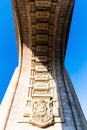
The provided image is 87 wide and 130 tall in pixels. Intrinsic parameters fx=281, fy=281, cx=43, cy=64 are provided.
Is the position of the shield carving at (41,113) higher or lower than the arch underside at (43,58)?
lower

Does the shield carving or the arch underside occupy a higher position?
the arch underside

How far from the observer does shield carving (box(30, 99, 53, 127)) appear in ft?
26.8

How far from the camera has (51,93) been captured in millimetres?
10047

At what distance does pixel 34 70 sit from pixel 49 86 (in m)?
1.49

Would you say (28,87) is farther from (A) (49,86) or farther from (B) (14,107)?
(B) (14,107)

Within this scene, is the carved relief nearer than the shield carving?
No

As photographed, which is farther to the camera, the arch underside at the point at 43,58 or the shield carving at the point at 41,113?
the arch underside at the point at 43,58

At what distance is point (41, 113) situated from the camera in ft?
27.7

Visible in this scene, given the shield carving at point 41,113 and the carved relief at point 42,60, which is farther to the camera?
the carved relief at point 42,60

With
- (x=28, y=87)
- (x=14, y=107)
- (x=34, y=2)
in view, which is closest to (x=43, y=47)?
(x=34, y=2)

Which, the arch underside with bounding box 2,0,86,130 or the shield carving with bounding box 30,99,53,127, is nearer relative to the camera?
the shield carving with bounding box 30,99,53,127

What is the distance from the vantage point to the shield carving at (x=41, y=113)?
8156mm

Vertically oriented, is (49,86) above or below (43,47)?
below

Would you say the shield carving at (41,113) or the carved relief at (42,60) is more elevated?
the carved relief at (42,60)
